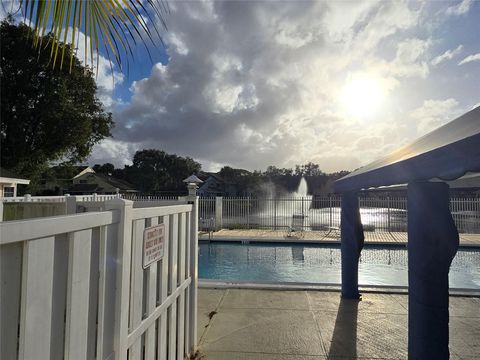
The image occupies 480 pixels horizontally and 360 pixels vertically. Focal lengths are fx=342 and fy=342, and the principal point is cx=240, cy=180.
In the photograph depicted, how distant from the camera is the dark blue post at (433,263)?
2508mm

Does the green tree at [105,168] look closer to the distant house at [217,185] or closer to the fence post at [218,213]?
the distant house at [217,185]

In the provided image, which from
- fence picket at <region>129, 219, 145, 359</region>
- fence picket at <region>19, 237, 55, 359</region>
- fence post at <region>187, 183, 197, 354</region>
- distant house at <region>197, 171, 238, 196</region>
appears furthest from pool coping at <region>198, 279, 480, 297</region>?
distant house at <region>197, 171, 238, 196</region>

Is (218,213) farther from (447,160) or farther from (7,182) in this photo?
(447,160)

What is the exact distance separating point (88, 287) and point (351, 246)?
491cm

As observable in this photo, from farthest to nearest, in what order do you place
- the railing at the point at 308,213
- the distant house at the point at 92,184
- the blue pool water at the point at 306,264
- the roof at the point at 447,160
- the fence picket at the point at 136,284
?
the distant house at the point at 92,184
the railing at the point at 308,213
the blue pool water at the point at 306,264
the fence picket at the point at 136,284
the roof at the point at 447,160

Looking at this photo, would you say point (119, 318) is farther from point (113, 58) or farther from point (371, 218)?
point (371, 218)

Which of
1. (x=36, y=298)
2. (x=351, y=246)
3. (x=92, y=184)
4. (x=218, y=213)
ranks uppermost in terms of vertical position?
(x=92, y=184)

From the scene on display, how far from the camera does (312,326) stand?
443 centimetres

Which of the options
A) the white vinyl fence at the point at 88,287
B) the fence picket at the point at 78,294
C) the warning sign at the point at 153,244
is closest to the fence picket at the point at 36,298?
the white vinyl fence at the point at 88,287

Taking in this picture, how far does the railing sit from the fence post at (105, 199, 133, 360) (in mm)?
15996

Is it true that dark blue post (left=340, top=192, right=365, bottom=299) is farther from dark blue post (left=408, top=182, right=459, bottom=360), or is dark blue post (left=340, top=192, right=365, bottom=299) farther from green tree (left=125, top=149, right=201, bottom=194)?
green tree (left=125, top=149, right=201, bottom=194)

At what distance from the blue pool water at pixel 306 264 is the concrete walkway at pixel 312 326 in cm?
264

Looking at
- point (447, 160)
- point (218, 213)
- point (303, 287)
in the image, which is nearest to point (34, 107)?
point (218, 213)

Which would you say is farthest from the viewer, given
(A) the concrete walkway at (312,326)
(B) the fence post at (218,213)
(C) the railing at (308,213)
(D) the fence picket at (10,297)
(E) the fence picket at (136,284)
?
(B) the fence post at (218,213)
